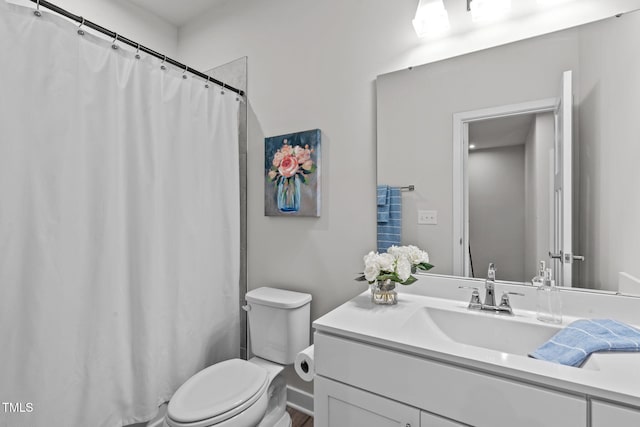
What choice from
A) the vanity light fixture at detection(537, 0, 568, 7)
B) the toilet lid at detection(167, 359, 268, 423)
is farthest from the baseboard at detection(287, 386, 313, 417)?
the vanity light fixture at detection(537, 0, 568, 7)

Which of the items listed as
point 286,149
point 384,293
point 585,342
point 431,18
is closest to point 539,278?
point 585,342

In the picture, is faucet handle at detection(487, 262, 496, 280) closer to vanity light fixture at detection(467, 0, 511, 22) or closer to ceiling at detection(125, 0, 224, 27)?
vanity light fixture at detection(467, 0, 511, 22)

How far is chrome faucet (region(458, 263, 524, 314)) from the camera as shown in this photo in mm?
1159

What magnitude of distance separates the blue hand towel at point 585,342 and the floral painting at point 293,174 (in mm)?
1157

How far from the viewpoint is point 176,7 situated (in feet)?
7.20

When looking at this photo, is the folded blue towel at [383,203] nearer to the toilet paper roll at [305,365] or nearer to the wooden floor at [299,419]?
the toilet paper roll at [305,365]

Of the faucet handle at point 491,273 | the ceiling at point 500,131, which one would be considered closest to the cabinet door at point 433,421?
the faucet handle at point 491,273

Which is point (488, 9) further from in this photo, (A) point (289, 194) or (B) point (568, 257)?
(A) point (289, 194)

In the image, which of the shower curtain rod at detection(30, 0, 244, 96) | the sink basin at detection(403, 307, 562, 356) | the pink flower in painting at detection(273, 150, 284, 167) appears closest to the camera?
the sink basin at detection(403, 307, 562, 356)

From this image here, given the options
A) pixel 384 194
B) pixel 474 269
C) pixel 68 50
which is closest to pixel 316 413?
pixel 474 269

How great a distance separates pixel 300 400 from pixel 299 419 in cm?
10

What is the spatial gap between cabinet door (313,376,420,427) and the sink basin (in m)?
0.22

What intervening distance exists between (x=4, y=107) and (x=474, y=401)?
172 centimetres

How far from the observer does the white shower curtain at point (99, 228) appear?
3.53 feet
